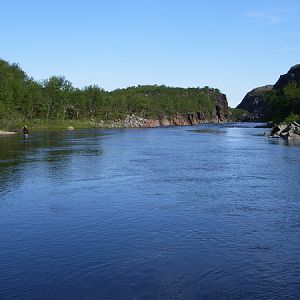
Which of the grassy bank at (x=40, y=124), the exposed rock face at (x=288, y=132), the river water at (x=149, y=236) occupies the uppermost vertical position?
the grassy bank at (x=40, y=124)

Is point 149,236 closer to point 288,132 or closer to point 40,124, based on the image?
point 288,132

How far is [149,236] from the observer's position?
64.8 ft

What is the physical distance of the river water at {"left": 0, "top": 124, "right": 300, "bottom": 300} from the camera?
14.2m

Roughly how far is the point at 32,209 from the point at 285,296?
16.0 m

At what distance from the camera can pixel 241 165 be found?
1838 inches

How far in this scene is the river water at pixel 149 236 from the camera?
46.7 ft

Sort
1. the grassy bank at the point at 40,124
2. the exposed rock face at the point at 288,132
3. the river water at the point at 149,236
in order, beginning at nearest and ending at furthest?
1. the river water at the point at 149,236
2. the exposed rock face at the point at 288,132
3. the grassy bank at the point at 40,124

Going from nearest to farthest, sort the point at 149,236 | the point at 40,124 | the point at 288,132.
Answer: the point at 149,236 → the point at 288,132 → the point at 40,124

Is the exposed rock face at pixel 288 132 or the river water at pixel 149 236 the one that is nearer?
the river water at pixel 149 236

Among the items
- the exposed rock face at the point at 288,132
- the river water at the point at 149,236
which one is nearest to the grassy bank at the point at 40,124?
the exposed rock face at the point at 288,132

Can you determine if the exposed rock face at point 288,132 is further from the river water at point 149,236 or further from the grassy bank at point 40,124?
the grassy bank at point 40,124

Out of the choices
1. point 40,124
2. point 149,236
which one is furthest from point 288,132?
point 40,124

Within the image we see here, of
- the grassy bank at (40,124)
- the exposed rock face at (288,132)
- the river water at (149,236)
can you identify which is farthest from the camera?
the grassy bank at (40,124)

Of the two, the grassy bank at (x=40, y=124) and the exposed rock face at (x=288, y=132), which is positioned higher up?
the grassy bank at (x=40, y=124)
